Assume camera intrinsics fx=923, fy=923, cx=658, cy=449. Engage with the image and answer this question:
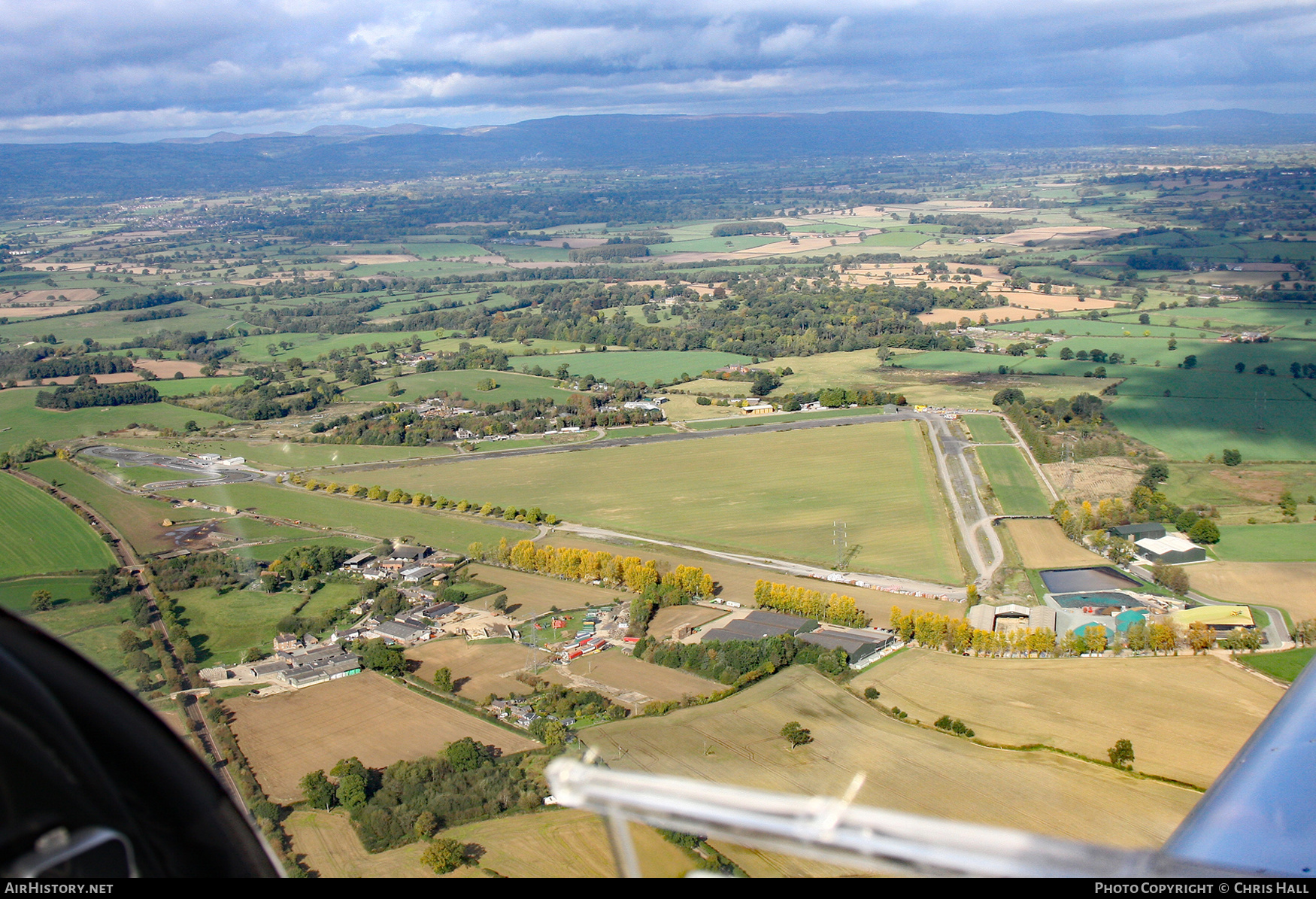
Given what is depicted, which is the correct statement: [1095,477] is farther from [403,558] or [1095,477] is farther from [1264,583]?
[403,558]

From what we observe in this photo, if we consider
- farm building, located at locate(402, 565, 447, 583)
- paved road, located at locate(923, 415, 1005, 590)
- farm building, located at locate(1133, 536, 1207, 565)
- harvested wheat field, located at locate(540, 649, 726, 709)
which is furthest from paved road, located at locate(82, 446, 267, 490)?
farm building, located at locate(1133, 536, 1207, 565)

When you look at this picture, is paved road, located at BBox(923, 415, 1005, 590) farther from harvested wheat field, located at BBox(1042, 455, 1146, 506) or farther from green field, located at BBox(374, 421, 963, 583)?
harvested wheat field, located at BBox(1042, 455, 1146, 506)

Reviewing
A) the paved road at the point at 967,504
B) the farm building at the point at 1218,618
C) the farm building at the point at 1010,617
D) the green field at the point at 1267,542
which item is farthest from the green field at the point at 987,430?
the farm building at the point at 1218,618

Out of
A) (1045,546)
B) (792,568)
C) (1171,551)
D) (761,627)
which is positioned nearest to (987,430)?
(1045,546)

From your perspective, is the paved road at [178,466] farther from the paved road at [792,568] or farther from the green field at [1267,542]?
the green field at [1267,542]

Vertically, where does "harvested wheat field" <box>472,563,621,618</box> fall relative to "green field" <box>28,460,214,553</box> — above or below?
below

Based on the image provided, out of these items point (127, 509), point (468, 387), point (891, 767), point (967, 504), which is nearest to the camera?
point (891, 767)

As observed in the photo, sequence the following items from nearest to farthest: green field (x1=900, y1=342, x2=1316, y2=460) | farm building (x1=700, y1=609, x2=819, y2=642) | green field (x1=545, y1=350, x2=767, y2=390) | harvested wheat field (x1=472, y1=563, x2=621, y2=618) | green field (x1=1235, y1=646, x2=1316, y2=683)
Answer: green field (x1=1235, y1=646, x2=1316, y2=683), farm building (x1=700, y1=609, x2=819, y2=642), harvested wheat field (x1=472, y1=563, x2=621, y2=618), green field (x1=900, y1=342, x2=1316, y2=460), green field (x1=545, y1=350, x2=767, y2=390)
